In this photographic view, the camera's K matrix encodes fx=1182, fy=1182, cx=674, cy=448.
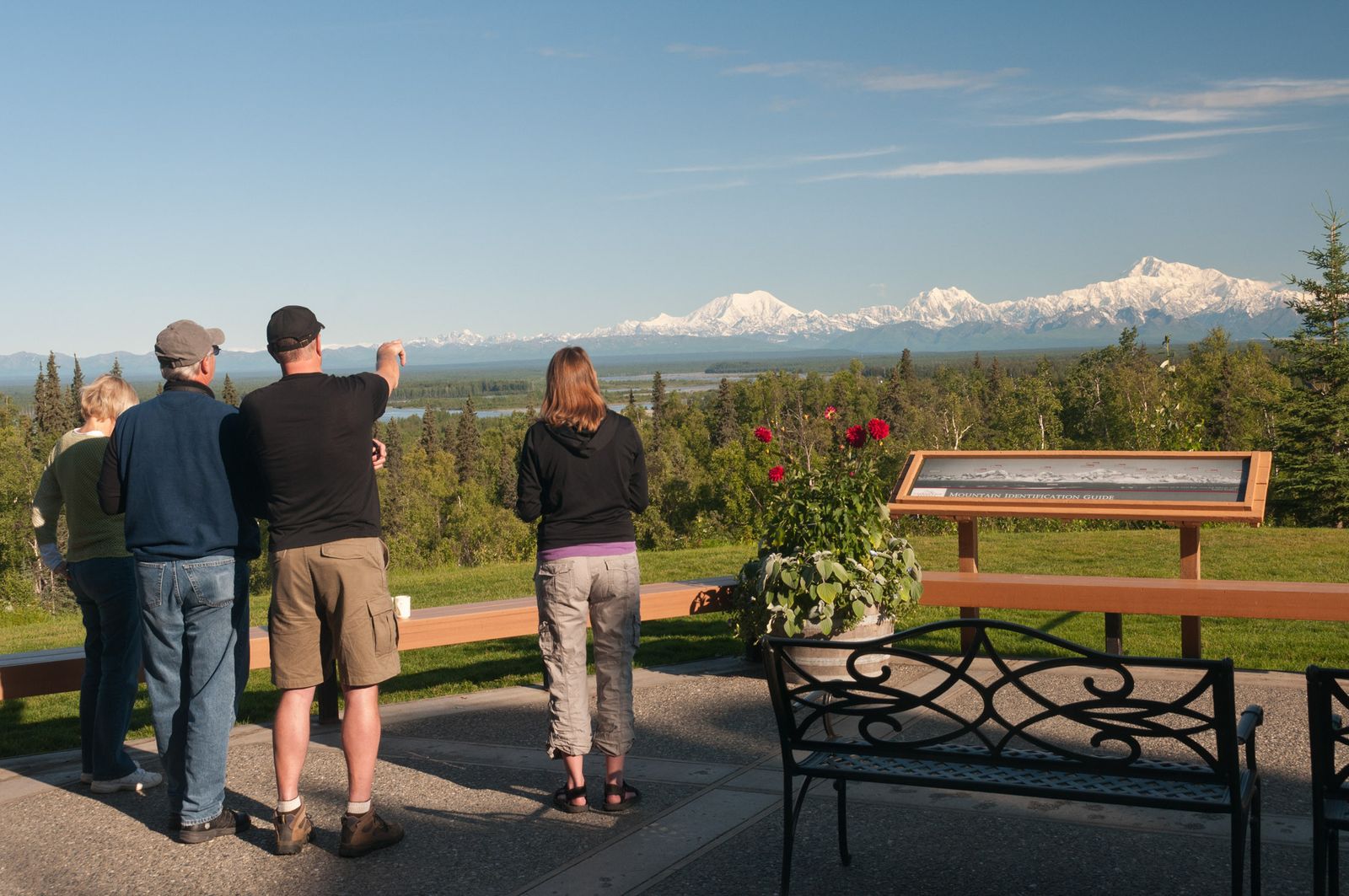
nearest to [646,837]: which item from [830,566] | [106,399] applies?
[830,566]

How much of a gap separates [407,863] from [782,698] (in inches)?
58.4

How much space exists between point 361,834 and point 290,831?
0.26 m

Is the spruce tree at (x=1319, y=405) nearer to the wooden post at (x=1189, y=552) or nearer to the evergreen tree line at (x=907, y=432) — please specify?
the evergreen tree line at (x=907, y=432)

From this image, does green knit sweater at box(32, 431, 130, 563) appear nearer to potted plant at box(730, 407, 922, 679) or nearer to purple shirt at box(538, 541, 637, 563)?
purple shirt at box(538, 541, 637, 563)

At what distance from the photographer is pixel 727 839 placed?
425cm

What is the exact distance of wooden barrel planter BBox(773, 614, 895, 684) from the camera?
20.2 ft

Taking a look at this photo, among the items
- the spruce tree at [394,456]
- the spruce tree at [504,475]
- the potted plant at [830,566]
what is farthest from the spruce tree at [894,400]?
the potted plant at [830,566]

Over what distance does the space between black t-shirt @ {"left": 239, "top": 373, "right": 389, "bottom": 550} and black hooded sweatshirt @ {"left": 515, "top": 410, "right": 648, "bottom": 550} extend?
2.14 feet

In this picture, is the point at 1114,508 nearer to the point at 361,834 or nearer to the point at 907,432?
the point at 361,834

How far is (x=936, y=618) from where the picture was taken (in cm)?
951

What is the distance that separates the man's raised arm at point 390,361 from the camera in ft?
14.5

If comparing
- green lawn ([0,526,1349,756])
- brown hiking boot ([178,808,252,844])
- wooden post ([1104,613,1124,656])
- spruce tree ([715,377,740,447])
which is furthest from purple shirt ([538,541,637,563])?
spruce tree ([715,377,740,447])

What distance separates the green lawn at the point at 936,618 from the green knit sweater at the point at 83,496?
192cm

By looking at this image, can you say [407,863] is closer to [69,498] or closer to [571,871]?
[571,871]
